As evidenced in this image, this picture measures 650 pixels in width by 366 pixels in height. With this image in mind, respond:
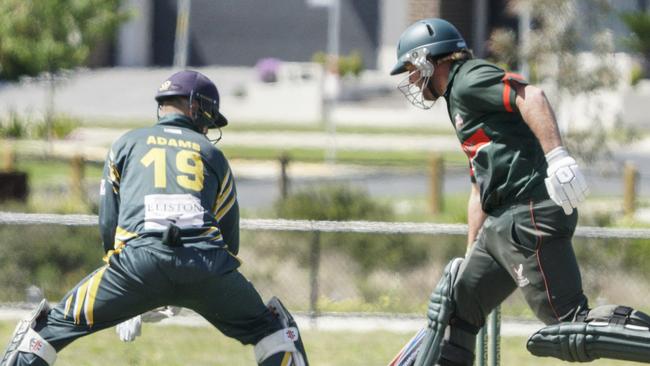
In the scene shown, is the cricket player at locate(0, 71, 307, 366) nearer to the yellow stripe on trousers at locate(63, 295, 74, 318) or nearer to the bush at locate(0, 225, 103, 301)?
the yellow stripe on trousers at locate(63, 295, 74, 318)

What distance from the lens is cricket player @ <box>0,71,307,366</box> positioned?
6023 mm

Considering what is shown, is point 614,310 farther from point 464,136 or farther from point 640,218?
point 640,218

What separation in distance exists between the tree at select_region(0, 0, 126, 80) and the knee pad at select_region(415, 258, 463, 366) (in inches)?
939

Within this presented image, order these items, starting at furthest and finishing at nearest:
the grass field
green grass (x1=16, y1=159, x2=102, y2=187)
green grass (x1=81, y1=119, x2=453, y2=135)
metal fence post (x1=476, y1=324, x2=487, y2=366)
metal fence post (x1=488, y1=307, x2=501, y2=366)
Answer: green grass (x1=81, y1=119, x2=453, y2=135) → green grass (x1=16, y1=159, x2=102, y2=187) → the grass field → metal fence post (x1=488, y1=307, x2=501, y2=366) → metal fence post (x1=476, y1=324, x2=487, y2=366)

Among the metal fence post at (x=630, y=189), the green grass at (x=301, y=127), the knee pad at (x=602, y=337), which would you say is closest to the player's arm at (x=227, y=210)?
the knee pad at (x=602, y=337)

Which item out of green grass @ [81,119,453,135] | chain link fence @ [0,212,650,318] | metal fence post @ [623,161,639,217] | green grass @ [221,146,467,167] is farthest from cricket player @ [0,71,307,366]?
green grass @ [81,119,453,135]

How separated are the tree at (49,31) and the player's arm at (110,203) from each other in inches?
929

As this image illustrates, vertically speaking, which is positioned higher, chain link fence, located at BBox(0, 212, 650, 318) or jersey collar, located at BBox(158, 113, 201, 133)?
jersey collar, located at BBox(158, 113, 201, 133)

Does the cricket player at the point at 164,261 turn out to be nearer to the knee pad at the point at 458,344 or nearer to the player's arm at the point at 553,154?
the knee pad at the point at 458,344

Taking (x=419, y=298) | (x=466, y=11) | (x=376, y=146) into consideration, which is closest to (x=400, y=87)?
(x=419, y=298)

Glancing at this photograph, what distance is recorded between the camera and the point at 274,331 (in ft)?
20.5

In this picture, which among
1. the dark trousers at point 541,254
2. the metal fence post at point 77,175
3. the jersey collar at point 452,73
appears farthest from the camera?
the metal fence post at point 77,175

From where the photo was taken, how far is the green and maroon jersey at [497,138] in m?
6.35

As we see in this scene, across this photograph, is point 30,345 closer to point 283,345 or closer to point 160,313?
point 160,313
